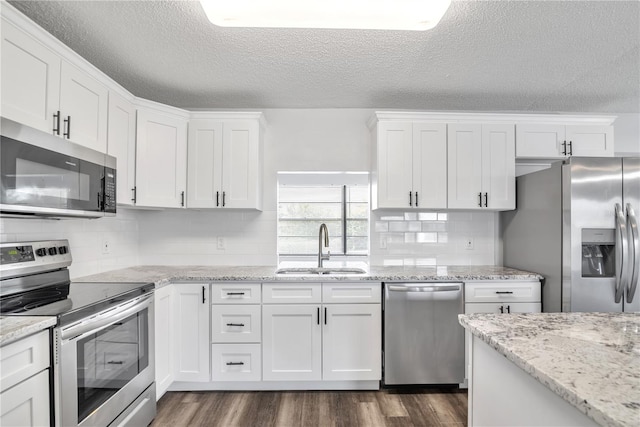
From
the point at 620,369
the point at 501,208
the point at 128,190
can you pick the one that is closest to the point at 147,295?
the point at 128,190

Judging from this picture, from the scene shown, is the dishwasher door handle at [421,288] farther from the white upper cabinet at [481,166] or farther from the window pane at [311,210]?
the window pane at [311,210]

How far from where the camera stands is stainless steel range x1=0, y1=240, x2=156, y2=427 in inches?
53.6

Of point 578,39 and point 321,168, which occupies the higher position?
point 578,39

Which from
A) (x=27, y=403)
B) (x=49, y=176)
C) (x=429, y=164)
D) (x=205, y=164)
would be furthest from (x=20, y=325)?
(x=429, y=164)

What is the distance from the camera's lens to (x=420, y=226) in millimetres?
3064

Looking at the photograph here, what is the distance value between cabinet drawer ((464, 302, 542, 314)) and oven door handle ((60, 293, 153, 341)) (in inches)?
88.4

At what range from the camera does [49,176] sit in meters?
1.55

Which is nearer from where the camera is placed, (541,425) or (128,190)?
(541,425)

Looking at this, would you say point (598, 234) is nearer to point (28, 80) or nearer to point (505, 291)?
point (505, 291)

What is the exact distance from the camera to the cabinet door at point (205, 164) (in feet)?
8.86

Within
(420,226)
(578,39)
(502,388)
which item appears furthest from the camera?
(420,226)

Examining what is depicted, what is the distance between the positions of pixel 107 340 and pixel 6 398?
0.56 m

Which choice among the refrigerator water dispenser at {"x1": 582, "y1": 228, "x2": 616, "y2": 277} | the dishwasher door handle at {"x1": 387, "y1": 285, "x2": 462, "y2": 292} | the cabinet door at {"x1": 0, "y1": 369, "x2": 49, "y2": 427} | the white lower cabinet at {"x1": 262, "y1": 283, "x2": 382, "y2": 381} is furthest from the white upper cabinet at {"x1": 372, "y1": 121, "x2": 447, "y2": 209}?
the cabinet door at {"x1": 0, "y1": 369, "x2": 49, "y2": 427}

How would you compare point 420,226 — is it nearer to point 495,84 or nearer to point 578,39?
point 495,84
